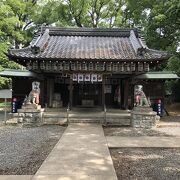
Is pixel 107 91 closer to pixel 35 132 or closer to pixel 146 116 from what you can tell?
pixel 146 116

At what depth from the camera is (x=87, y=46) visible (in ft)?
66.6

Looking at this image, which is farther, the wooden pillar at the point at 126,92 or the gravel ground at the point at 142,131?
the wooden pillar at the point at 126,92

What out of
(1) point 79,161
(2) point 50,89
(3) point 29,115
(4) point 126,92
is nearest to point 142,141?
(1) point 79,161

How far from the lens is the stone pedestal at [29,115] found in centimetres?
1580

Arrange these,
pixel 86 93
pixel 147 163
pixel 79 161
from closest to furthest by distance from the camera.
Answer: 1. pixel 79 161
2. pixel 147 163
3. pixel 86 93

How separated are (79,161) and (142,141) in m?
4.19

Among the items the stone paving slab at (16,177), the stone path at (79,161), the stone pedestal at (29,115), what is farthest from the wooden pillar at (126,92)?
the stone paving slab at (16,177)

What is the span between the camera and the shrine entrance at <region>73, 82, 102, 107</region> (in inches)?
886

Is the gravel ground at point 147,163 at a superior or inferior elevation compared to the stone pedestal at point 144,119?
inferior

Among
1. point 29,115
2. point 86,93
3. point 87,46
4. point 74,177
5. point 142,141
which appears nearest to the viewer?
point 74,177

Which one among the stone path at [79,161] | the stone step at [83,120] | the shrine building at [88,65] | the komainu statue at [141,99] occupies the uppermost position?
the shrine building at [88,65]

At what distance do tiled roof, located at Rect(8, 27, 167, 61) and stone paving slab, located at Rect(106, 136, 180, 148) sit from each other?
613 cm

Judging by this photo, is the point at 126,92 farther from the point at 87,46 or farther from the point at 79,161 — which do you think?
the point at 79,161

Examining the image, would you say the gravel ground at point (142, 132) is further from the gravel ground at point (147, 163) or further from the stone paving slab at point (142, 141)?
the gravel ground at point (147, 163)
